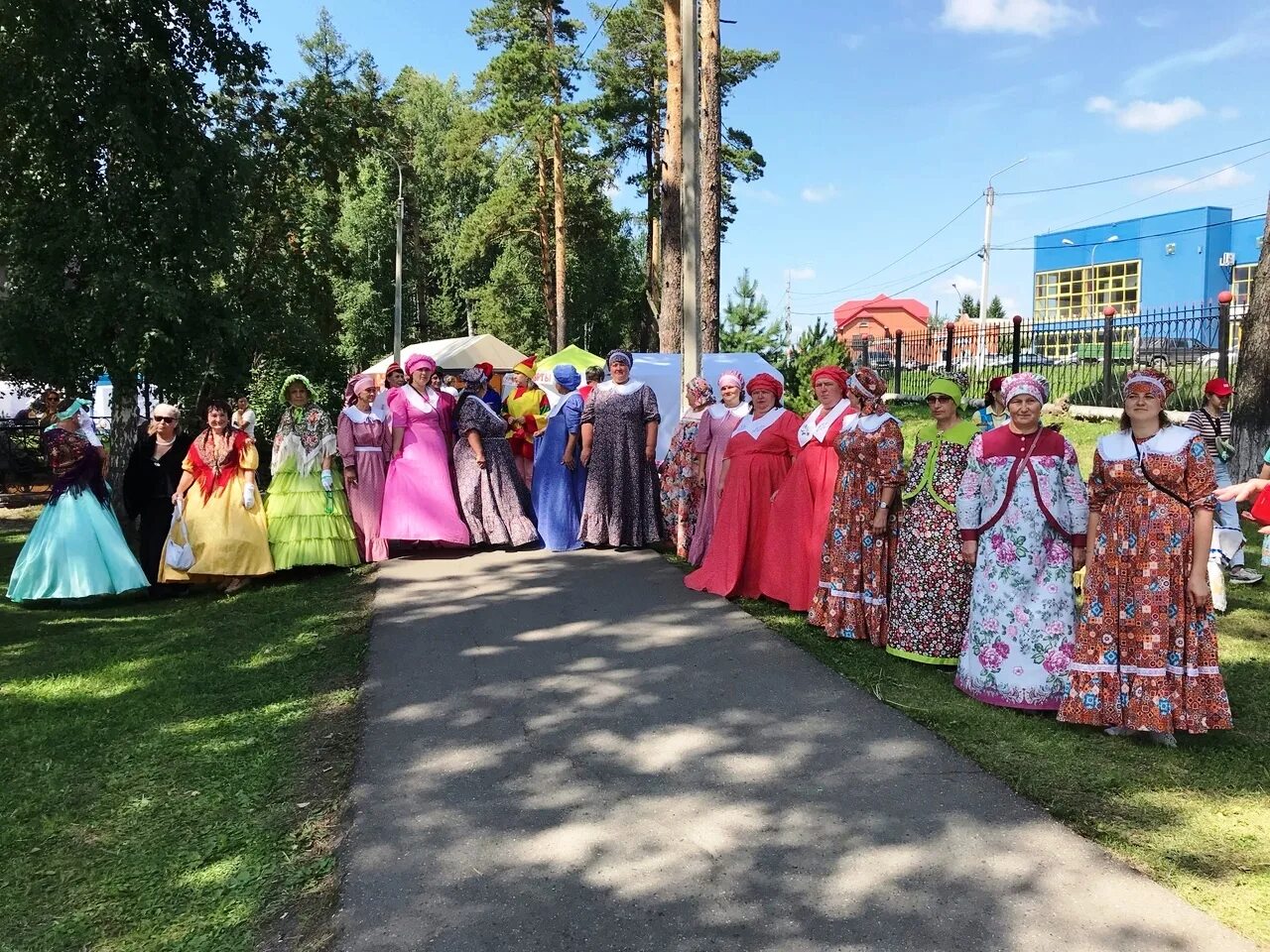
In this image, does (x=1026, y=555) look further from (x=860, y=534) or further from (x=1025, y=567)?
(x=860, y=534)

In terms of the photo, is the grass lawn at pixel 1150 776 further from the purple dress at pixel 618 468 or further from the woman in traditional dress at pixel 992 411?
the purple dress at pixel 618 468

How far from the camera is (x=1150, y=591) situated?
14.2 feet

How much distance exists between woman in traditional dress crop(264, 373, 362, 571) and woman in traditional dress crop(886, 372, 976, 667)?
17.1ft

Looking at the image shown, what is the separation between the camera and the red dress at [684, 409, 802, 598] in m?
7.29

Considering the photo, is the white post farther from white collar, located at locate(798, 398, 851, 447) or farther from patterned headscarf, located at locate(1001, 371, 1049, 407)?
patterned headscarf, located at locate(1001, 371, 1049, 407)

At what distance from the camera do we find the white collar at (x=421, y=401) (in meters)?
9.06

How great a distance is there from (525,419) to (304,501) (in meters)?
2.71

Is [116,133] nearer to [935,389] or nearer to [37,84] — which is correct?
[37,84]

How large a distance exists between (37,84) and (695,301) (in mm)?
6308

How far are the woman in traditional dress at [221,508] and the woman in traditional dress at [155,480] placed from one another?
0.15 m

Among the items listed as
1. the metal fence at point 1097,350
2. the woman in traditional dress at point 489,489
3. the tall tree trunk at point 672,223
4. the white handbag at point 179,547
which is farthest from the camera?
the tall tree trunk at point 672,223

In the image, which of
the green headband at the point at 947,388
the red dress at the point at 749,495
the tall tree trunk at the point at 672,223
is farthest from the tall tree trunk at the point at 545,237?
the green headband at the point at 947,388

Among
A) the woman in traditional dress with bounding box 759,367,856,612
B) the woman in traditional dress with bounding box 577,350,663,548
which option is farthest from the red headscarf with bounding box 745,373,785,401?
the woman in traditional dress with bounding box 577,350,663,548

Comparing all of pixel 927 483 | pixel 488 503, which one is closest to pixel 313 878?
pixel 927 483
